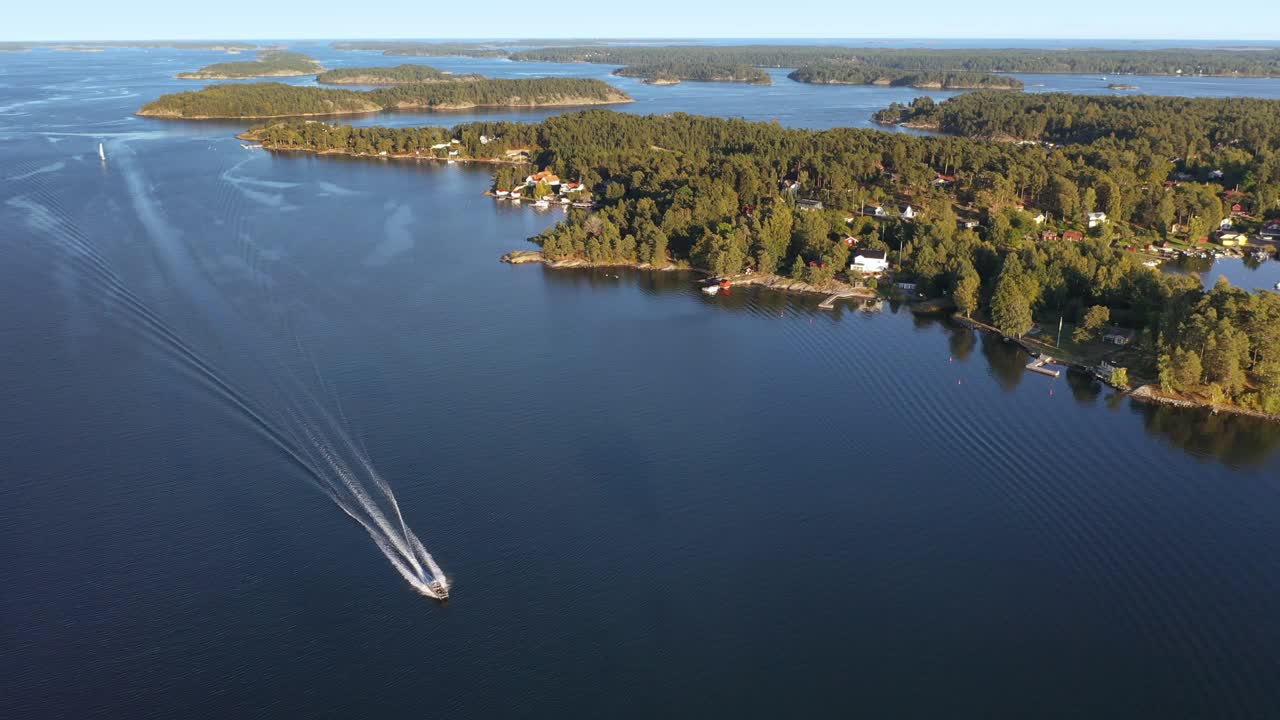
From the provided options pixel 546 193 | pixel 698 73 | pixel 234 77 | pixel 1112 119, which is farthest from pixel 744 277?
pixel 698 73

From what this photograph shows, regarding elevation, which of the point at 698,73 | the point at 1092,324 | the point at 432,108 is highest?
the point at 698,73

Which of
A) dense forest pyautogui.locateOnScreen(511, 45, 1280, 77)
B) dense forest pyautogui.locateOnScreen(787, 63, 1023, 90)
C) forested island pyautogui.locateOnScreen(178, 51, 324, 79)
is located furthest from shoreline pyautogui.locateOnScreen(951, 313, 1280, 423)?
dense forest pyautogui.locateOnScreen(511, 45, 1280, 77)

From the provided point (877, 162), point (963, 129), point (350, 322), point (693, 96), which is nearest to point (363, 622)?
point (350, 322)

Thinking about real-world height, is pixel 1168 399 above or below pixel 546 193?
below

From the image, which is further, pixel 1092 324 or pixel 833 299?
pixel 833 299

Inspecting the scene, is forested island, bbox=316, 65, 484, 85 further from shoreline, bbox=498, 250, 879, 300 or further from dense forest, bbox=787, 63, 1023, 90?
shoreline, bbox=498, 250, 879, 300

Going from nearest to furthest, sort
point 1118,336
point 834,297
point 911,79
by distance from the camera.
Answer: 1. point 1118,336
2. point 834,297
3. point 911,79

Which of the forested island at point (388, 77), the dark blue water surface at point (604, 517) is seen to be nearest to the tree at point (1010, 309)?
the dark blue water surface at point (604, 517)

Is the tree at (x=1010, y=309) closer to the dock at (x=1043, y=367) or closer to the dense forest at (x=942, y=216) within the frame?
the dense forest at (x=942, y=216)

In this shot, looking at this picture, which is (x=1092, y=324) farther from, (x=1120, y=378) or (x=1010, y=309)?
(x=1120, y=378)
